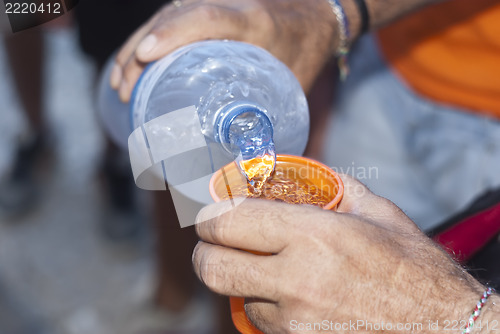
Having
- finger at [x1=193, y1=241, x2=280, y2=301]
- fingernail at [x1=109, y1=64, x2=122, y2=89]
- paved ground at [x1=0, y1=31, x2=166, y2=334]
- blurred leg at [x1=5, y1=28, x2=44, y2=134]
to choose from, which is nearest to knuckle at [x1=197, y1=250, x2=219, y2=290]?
finger at [x1=193, y1=241, x2=280, y2=301]

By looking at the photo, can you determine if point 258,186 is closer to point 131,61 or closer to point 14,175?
point 131,61

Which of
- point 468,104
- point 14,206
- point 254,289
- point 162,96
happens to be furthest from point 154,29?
point 14,206

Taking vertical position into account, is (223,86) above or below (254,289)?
above

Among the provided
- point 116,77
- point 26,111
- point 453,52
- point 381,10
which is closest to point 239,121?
point 116,77

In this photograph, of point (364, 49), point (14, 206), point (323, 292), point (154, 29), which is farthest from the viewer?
point (14, 206)

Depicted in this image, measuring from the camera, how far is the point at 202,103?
1.12 metres

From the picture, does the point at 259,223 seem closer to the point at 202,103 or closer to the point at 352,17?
the point at 202,103

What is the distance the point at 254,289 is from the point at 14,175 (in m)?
2.27

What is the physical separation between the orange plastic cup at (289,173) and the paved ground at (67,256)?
5.03 feet

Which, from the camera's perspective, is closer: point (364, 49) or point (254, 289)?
point (254, 289)

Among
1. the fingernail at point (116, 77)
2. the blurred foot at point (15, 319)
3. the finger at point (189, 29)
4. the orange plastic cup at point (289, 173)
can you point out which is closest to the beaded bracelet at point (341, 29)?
the finger at point (189, 29)

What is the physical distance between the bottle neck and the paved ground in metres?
1.56

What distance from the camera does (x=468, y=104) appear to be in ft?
5.89

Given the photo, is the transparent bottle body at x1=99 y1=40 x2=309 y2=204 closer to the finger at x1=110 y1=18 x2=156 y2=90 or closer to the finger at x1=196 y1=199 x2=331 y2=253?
the finger at x1=110 y1=18 x2=156 y2=90
